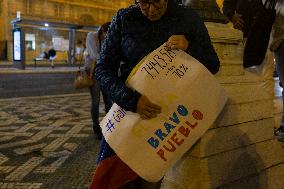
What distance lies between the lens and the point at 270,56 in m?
4.91

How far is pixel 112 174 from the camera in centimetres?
216

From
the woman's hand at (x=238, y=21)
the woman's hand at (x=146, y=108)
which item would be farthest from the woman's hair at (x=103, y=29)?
the woman's hand at (x=146, y=108)

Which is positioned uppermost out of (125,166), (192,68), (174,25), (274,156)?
(174,25)

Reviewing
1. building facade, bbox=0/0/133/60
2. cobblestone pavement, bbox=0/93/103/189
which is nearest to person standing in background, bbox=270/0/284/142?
cobblestone pavement, bbox=0/93/103/189

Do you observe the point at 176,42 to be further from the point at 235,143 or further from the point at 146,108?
the point at 235,143

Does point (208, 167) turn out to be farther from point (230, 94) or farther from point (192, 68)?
point (192, 68)

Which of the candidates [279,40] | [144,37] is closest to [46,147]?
[279,40]

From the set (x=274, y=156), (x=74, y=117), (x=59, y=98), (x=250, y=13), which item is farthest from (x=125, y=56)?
(x=59, y=98)

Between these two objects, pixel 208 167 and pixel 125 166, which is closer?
pixel 125 166

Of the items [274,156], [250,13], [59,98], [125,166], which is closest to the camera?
[125,166]

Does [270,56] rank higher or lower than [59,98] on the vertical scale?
higher

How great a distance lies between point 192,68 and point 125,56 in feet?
1.29

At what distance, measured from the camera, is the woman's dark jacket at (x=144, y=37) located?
2.07m

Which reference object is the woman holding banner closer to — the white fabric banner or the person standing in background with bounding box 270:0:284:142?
the white fabric banner
